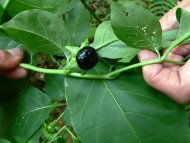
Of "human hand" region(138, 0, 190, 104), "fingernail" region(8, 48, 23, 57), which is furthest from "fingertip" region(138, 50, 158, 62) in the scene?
"fingernail" region(8, 48, 23, 57)

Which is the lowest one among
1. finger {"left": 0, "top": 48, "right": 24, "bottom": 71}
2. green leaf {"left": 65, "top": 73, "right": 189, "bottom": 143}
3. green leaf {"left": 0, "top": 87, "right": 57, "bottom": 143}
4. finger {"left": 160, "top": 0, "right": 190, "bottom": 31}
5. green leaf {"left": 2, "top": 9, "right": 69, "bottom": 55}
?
green leaf {"left": 0, "top": 87, "right": 57, "bottom": 143}

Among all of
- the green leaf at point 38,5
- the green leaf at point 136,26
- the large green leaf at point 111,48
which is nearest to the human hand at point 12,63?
the green leaf at point 38,5

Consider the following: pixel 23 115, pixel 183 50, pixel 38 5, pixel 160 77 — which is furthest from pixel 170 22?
pixel 23 115

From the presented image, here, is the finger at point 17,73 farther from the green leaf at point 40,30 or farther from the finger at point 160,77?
the finger at point 160,77

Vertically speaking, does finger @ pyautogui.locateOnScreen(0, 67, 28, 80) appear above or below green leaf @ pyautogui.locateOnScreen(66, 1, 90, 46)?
below

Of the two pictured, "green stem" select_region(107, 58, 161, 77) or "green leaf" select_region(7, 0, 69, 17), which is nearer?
"green stem" select_region(107, 58, 161, 77)

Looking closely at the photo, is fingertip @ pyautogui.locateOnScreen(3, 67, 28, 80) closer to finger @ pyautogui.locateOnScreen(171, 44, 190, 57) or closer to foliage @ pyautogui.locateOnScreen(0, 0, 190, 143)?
foliage @ pyautogui.locateOnScreen(0, 0, 190, 143)

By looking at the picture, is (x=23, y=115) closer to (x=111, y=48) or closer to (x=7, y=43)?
(x=7, y=43)

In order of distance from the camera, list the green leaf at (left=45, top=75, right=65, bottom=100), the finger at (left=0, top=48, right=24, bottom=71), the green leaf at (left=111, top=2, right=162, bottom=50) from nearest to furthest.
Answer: the green leaf at (left=111, top=2, right=162, bottom=50) → the finger at (left=0, top=48, right=24, bottom=71) → the green leaf at (left=45, top=75, right=65, bottom=100)

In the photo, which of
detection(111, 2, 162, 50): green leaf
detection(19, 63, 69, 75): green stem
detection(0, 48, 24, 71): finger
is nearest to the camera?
detection(111, 2, 162, 50): green leaf
